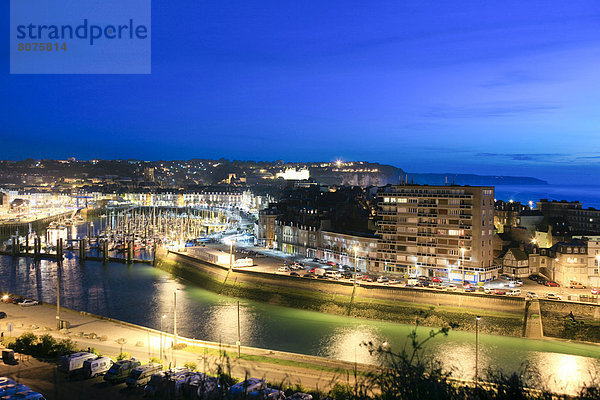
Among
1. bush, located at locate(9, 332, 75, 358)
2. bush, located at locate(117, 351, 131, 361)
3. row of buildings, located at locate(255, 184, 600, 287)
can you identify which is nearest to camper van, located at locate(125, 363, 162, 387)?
bush, located at locate(117, 351, 131, 361)

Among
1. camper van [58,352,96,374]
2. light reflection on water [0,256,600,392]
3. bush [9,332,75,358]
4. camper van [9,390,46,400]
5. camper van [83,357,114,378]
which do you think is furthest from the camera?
light reflection on water [0,256,600,392]

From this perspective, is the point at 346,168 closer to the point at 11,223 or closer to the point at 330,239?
the point at 11,223

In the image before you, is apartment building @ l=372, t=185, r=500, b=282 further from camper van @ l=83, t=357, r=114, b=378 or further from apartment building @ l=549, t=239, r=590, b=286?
camper van @ l=83, t=357, r=114, b=378

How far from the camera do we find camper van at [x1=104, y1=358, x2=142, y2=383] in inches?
355

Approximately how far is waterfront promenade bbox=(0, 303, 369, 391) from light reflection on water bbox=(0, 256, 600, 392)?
1555 millimetres

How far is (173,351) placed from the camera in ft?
36.1

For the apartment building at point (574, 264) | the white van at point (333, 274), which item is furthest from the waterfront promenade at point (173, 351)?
the apartment building at point (574, 264)

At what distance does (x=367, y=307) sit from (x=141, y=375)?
28.2 feet

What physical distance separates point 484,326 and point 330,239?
9.29 meters

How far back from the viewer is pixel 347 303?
648 inches

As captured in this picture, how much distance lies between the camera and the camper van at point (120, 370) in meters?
9.02

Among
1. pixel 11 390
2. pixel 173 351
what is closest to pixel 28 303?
pixel 173 351

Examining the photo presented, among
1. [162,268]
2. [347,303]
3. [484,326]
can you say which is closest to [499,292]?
[484,326]

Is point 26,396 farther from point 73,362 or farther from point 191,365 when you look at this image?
point 191,365
